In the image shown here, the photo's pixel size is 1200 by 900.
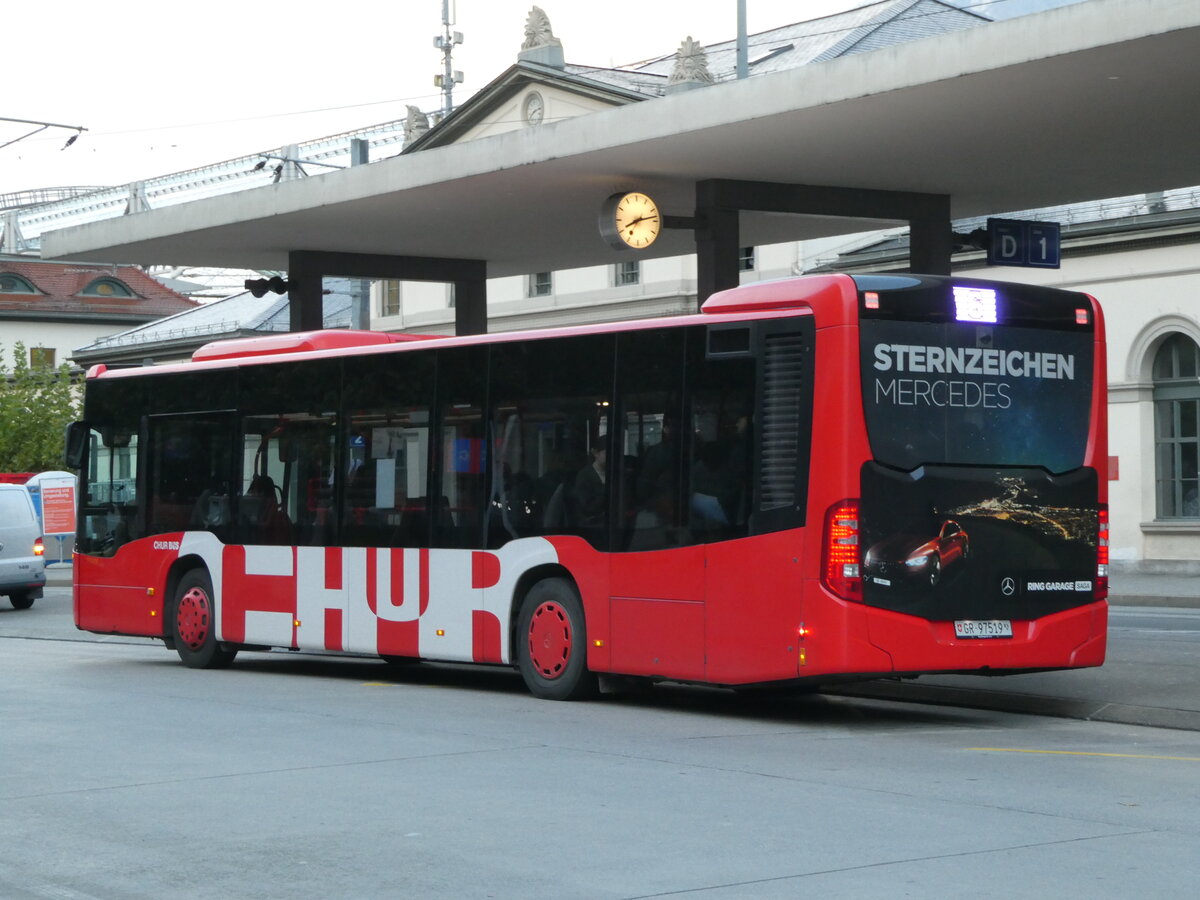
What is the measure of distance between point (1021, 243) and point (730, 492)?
8170 mm

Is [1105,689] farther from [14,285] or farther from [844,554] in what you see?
[14,285]

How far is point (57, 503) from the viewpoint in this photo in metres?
40.8

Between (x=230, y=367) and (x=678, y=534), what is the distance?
6122mm

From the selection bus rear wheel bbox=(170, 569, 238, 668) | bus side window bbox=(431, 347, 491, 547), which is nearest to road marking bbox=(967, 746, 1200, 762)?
bus side window bbox=(431, 347, 491, 547)

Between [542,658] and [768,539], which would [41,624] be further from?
[768,539]

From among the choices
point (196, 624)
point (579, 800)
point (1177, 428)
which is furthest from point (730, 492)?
point (1177, 428)

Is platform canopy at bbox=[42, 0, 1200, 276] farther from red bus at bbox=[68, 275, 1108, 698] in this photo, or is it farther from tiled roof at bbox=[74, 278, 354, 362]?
tiled roof at bbox=[74, 278, 354, 362]

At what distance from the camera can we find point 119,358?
209 ft

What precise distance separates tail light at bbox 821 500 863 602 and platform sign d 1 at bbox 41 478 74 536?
104 ft

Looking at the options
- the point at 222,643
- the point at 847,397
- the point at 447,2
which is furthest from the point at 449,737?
the point at 447,2

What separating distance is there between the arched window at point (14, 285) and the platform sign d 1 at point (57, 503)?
4024 centimetres

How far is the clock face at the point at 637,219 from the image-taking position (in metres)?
18.2

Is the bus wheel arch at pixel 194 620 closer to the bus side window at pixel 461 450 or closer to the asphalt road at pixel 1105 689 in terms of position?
the bus side window at pixel 461 450

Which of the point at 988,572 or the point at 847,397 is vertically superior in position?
the point at 847,397
